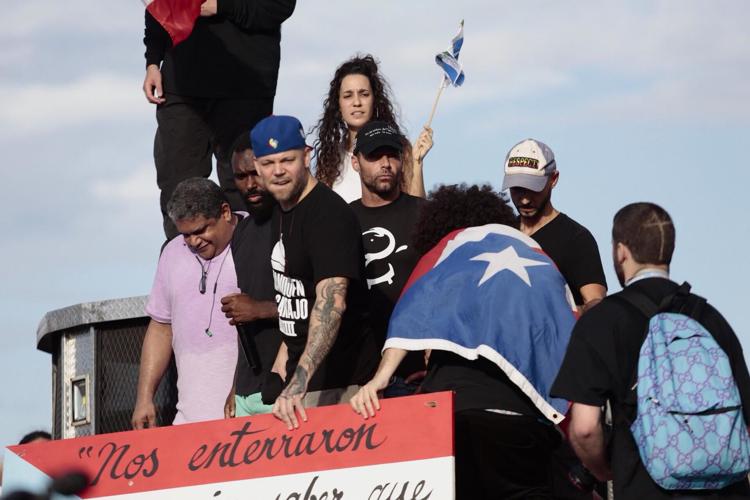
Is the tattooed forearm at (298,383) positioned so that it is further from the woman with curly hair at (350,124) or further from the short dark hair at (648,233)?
the woman with curly hair at (350,124)

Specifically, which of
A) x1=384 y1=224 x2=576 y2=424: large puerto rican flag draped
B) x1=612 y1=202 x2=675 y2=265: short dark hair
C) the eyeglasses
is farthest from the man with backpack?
the eyeglasses

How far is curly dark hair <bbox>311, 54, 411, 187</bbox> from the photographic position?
852 cm

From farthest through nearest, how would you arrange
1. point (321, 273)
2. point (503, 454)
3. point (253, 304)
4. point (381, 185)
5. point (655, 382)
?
1. point (381, 185)
2. point (253, 304)
3. point (321, 273)
4. point (503, 454)
5. point (655, 382)

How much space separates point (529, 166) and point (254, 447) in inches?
78.1

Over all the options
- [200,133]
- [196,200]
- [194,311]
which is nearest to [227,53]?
[200,133]

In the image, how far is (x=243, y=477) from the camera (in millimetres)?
6426

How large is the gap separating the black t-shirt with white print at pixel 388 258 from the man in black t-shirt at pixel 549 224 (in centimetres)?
53

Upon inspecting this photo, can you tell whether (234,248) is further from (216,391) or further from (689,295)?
(689,295)

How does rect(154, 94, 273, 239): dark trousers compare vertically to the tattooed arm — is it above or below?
above

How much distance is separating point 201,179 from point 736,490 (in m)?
3.69

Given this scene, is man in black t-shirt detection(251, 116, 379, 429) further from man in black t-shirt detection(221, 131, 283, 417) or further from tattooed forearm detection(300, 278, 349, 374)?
man in black t-shirt detection(221, 131, 283, 417)

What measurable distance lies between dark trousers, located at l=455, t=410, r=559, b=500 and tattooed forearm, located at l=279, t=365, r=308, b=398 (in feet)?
2.25

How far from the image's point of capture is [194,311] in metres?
7.57

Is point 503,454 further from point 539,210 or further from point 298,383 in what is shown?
point 539,210
